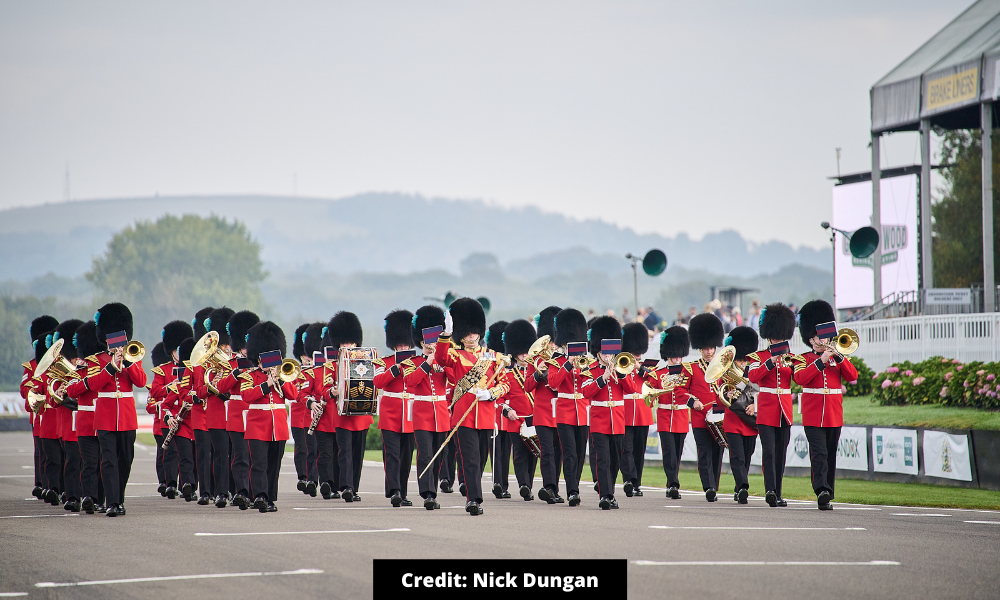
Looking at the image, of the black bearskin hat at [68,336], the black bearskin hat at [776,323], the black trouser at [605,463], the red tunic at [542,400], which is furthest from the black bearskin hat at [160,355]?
the black bearskin hat at [776,323]

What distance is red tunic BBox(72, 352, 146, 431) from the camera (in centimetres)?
1200

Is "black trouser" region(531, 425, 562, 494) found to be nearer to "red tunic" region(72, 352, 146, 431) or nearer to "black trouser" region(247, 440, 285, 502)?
"black trouser" region(247, 440, 285, 502)

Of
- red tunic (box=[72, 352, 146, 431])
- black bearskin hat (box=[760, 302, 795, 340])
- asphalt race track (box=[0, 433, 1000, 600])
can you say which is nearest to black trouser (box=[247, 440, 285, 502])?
asphalt race track (box=[0, 433, 1000, 600])

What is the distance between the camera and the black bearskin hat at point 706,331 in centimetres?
1483

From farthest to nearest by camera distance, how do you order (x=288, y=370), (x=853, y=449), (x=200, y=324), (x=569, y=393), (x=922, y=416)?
(x=922, y=416)
(x=853, y=449)
(x=200, y=324)
(x=569, y=393)
(x=288, y=370)

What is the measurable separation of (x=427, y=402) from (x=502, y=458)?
9.13ft

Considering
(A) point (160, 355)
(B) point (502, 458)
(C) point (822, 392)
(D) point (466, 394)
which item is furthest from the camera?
(A) point (160, 355)

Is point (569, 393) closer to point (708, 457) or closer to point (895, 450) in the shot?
point (708, 457)

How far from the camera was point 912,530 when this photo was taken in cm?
1034

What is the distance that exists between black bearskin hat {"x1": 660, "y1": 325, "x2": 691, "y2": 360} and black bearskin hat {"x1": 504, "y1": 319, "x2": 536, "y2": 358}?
1630 mm

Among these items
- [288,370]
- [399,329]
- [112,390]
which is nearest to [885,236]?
[399,329]

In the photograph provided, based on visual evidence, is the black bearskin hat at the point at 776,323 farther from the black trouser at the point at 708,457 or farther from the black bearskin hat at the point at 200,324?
the black bearskin hat at the point at 200,324

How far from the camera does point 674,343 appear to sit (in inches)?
599

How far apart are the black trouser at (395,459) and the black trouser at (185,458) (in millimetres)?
2627
